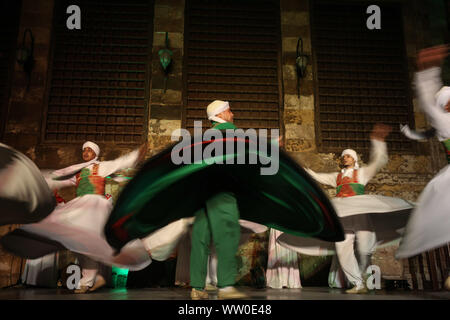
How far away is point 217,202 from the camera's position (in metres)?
3.52

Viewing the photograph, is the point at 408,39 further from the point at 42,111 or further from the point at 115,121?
the point at 42,111

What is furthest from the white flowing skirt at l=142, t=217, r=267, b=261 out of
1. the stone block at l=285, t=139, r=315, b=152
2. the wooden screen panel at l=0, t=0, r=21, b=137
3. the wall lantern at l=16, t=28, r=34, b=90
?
the wall lantern at l=16, t=28, r=34, b=90

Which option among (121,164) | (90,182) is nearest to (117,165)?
(121,164)

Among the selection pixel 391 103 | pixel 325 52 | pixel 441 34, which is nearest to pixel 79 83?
pixel 325 52

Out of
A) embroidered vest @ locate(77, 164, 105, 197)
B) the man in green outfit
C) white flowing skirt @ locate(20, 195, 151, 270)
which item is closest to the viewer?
the man in green outfit

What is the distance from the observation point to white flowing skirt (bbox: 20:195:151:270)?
448cm

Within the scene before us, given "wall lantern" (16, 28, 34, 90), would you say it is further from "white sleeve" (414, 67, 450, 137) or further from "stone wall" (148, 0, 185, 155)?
"white sleeve" (414, 67, 450, 137)

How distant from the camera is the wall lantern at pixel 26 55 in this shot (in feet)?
24.5

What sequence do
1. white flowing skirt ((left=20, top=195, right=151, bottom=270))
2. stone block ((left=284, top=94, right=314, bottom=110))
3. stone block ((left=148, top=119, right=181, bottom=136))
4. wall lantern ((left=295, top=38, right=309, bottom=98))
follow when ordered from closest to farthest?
white flowing skirt ((left=20, top=195, right=151, bottom=270)), stone block ((left=148, top=119, right=181, bottom=136)), wall lantern ((left=295, top=38, right=309, bottom=98)), stone block ((left=284, top=94, right=314, bottom=110))

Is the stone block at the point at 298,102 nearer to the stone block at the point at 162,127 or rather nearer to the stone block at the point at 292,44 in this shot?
the stone block at the point at 292,44

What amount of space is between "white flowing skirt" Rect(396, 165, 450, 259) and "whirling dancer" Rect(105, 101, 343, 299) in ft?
3.91

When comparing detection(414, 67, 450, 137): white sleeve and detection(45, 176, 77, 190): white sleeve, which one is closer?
detection(414, 67, 450, 137): white sleeve

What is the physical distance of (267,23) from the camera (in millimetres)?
8492

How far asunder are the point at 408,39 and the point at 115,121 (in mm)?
6201
